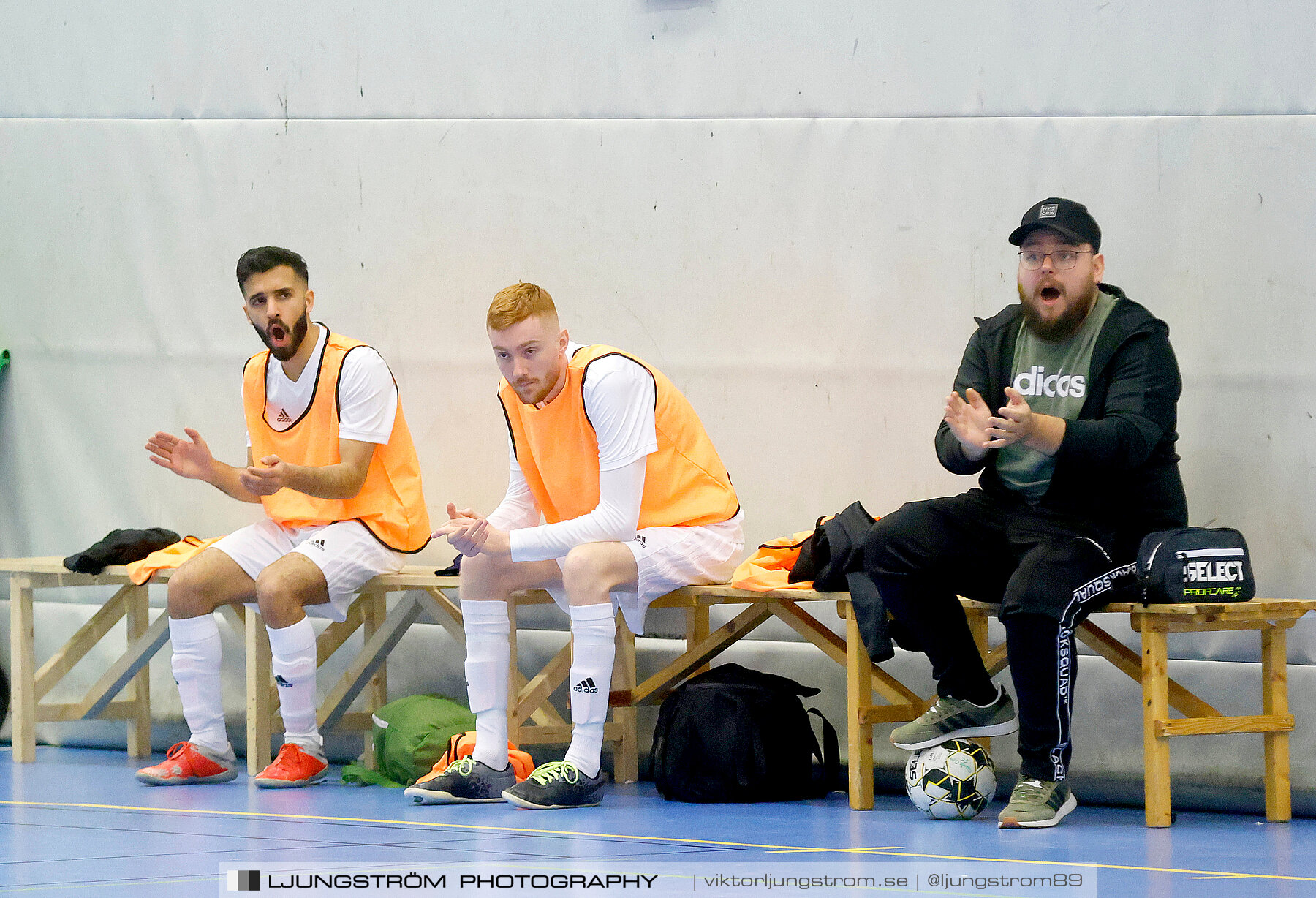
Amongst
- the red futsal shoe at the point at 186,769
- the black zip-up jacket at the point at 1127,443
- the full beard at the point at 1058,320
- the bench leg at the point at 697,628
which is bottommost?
the red futsal shoe at the point at 186,769

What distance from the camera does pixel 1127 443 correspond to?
4.05 metres

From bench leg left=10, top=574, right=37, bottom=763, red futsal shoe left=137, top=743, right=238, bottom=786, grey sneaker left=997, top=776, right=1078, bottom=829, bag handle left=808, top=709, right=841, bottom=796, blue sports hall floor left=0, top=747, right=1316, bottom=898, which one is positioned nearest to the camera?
blue sports hall floor left=0, top=747, right=1316, bottom=898

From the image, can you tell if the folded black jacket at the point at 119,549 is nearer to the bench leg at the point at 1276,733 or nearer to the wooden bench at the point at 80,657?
the wooden bench at the point at 80,657

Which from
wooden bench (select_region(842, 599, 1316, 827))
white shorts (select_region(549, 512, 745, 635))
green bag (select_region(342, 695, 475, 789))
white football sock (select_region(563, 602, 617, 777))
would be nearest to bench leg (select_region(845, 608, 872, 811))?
wooden bench (select_region(842, 599, 1316, 827))

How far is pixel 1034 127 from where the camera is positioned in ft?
16.1

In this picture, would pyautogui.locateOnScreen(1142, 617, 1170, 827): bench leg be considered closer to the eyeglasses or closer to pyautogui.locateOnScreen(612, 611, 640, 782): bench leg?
the eyeglasses

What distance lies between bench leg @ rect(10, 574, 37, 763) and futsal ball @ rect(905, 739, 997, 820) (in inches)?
124

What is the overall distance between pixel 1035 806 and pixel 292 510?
2.55m

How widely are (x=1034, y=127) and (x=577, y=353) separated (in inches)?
58.5

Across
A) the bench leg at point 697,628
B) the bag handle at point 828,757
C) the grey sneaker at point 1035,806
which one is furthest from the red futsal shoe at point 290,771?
the grey sneaker at point 1035,806

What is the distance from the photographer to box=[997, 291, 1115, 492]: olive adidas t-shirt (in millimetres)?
4238

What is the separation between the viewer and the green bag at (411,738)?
16.5ft

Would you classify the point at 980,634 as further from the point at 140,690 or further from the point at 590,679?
the point at 140,690

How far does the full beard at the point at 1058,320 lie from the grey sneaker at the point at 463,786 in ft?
6.03
